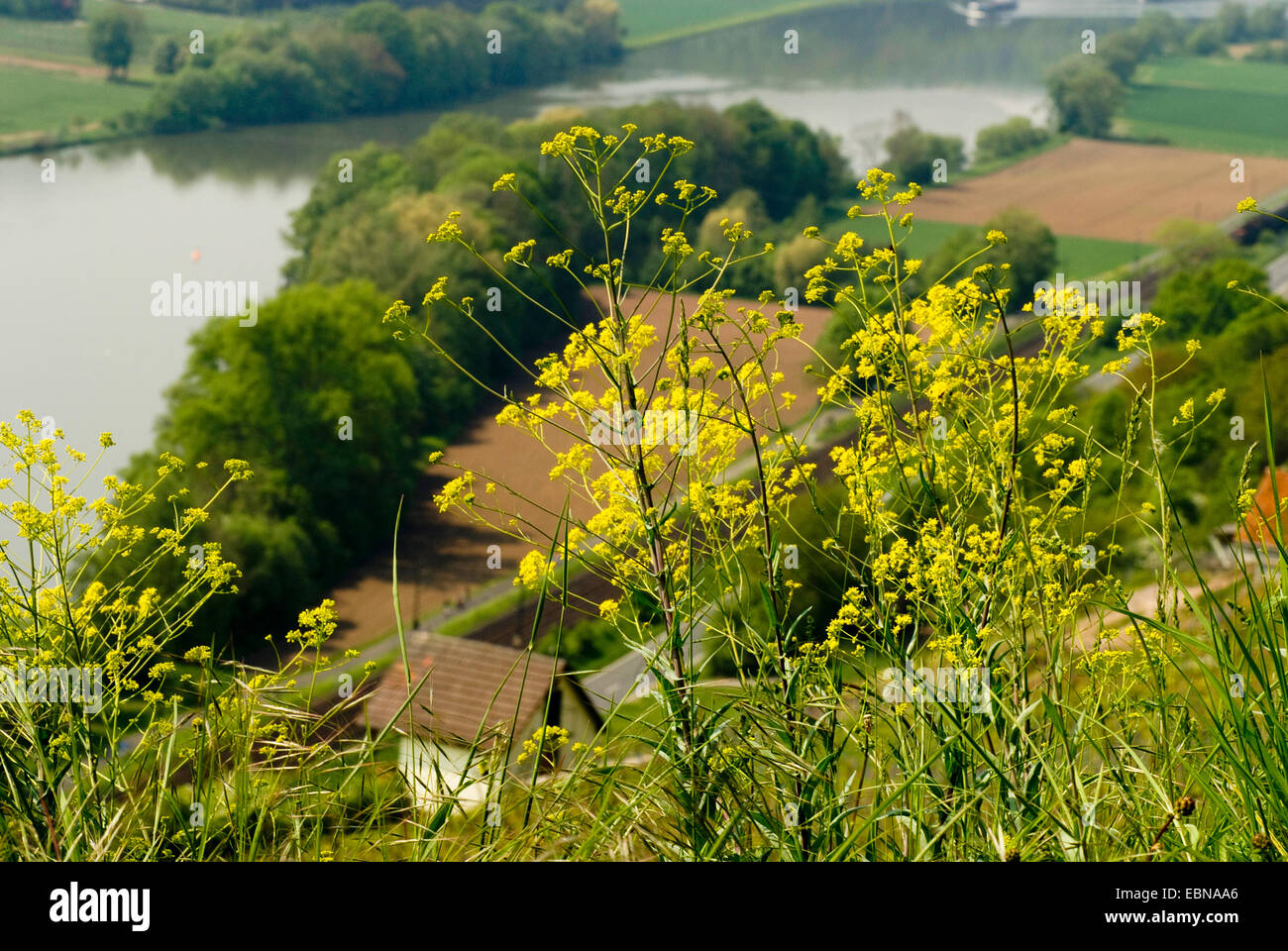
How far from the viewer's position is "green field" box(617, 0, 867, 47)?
105312 millimetres

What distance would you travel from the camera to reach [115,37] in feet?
258

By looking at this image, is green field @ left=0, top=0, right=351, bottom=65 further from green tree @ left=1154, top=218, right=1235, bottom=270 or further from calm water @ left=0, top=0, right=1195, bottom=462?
green tree @ left=1154, top=218, right=1235, bottom=270

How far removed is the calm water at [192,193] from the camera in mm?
60406

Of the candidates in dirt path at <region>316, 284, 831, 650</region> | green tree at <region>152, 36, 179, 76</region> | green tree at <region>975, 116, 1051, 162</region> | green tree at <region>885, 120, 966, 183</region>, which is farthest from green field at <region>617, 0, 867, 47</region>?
dirt path at <region>316, 284, 831, 650</region>

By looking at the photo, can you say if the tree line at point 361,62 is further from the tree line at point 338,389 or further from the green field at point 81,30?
the tree line at point 338,389

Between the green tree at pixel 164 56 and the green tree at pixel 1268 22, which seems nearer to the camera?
the green tree at pixel 164 56

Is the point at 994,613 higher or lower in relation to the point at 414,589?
higher

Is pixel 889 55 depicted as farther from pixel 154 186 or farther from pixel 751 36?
pixel 154 186

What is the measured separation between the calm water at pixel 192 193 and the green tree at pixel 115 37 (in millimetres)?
6345

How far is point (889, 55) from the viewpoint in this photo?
116 meters

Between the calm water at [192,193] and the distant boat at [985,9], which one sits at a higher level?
the distant boat at [985,9]

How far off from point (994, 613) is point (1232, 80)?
11611 cm

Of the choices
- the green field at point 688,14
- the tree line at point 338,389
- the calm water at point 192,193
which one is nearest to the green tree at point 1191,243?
the calm water at point 192,193
